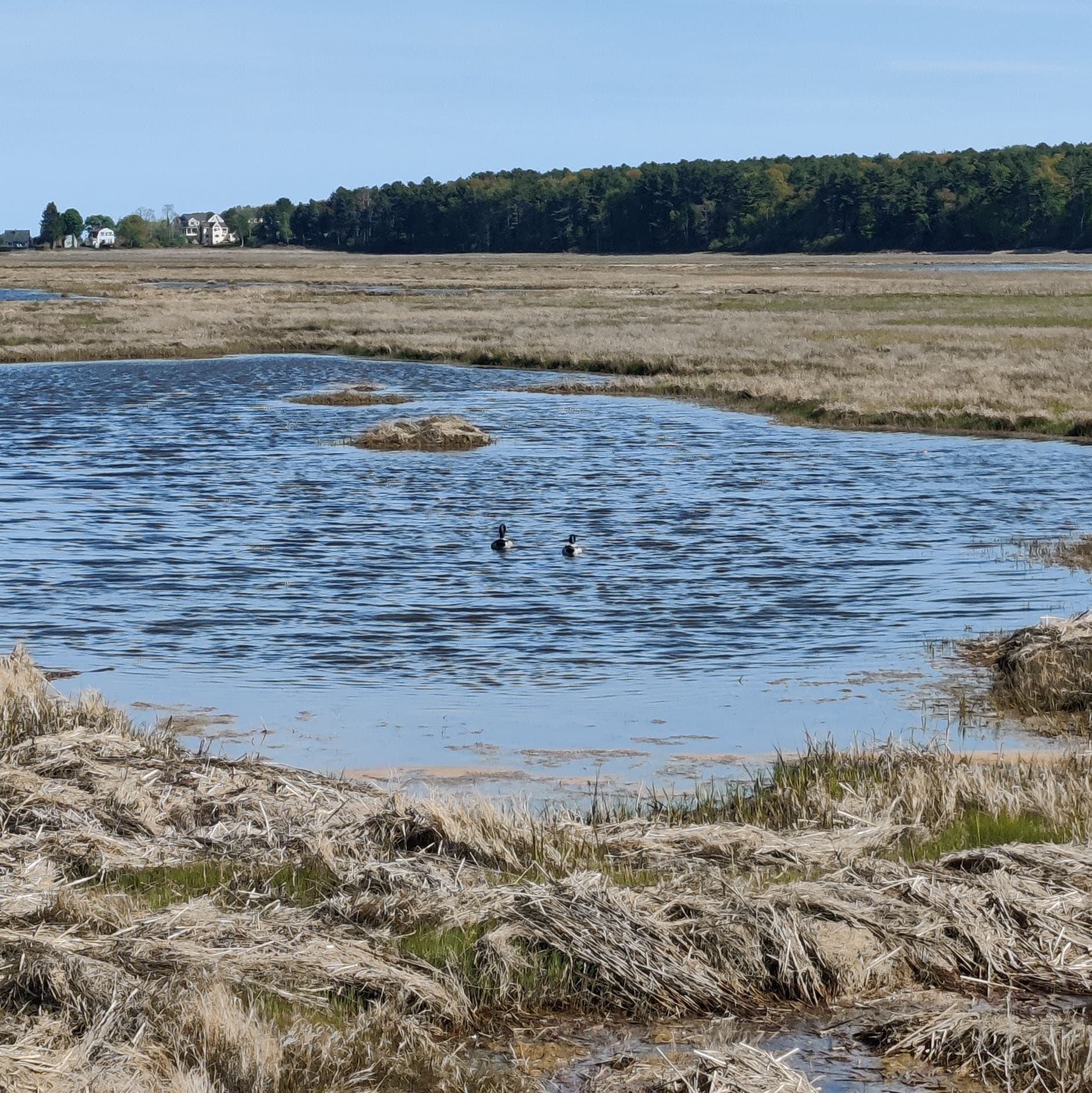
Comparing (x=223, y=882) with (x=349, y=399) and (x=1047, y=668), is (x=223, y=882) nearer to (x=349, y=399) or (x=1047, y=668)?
(x=1047, y=668)

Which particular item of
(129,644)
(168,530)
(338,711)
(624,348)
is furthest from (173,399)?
(338,711)

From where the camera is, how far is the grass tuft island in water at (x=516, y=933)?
20.5ft

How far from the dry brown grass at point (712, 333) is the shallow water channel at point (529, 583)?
4.48 m

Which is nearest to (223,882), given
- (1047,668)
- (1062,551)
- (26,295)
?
(1047,668)

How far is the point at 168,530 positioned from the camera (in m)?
23.3

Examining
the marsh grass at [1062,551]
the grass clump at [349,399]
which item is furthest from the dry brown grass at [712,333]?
the marsh grass at [1062,551]

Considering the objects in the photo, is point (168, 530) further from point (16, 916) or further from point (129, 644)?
point (16, 916)

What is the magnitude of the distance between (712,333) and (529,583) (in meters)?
38.1

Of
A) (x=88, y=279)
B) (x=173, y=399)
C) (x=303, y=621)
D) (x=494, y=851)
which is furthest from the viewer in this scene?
(x=88, y=279)

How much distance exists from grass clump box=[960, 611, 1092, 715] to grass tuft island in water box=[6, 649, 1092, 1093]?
142 inches

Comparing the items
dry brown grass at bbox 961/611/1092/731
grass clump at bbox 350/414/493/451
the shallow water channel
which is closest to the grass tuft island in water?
the shallow water channel

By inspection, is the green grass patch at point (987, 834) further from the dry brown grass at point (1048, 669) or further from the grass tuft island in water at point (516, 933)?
the dry brown grass at point (1048, 669)

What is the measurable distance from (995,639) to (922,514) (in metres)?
9.35

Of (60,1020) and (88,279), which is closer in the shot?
(60,1020)
